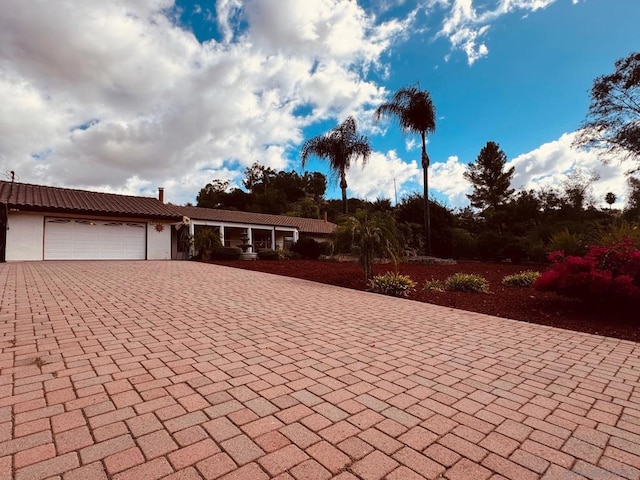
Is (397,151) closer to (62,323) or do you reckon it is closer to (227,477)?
(62,323)

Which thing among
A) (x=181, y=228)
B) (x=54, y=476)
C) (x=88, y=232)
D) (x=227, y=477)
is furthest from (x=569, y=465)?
(x=181, y=228)

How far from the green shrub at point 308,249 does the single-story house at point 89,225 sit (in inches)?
142

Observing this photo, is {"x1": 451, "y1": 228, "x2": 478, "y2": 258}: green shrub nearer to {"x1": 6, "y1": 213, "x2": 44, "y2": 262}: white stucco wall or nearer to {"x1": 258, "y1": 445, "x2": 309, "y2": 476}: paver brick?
{"x1": 258, "y1": 445, "x2": 309, "y2": 476}: paver brick

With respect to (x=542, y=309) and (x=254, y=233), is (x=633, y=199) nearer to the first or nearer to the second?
(x=542, y=309)

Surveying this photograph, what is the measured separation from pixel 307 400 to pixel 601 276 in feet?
18.0

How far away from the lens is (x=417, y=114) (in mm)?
15711

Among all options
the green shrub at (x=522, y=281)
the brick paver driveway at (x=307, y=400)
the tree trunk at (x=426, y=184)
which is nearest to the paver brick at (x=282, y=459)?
the brick paver driveway at (x=307, y=400)

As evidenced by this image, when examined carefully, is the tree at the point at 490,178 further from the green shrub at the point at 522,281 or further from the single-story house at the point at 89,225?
the green shrub at the point at 522,281

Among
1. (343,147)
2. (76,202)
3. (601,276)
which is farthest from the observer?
(343,147)

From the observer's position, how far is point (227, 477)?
1475 millimetres

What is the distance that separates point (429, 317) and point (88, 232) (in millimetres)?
18408

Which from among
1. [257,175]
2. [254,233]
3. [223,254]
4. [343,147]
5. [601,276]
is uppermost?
[257,175]

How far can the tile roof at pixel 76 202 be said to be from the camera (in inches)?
612

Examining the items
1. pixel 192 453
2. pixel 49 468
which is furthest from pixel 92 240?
pixel 192 453
